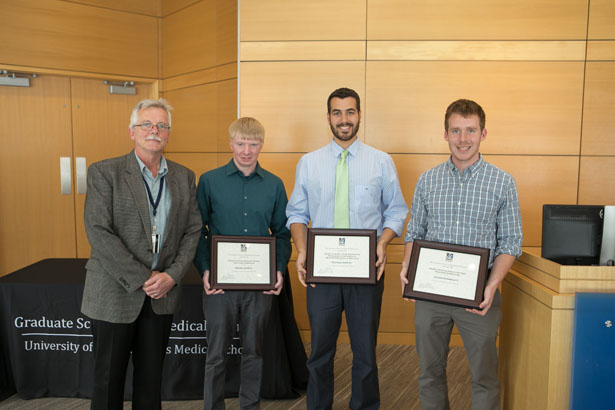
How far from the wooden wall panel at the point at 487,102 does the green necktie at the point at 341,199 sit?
1.40 meters

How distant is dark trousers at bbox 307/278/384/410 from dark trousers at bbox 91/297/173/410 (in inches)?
31.9

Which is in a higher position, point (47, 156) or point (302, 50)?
point (302, 50)

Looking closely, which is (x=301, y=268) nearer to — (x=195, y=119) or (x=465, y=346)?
(x=465, y=346)

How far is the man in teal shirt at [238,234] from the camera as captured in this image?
7.94ft

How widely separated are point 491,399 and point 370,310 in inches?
28.2

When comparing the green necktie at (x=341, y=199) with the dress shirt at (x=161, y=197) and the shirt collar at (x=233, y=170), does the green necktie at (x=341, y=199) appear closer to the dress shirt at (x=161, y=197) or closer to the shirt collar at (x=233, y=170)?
the shirt collar at (x=233, y=170)

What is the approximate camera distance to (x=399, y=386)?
3.23m

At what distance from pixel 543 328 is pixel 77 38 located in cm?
543

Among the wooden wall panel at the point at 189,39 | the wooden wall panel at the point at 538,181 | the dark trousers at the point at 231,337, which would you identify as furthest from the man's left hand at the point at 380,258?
the wooden wall panel at the point at 189,39

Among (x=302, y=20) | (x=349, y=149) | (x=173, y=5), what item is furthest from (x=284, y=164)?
(x=173, y=5)

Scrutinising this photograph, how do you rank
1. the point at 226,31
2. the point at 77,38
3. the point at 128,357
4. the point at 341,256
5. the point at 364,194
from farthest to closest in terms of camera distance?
the point at 77,38 → the point at 226,31 → the point at 364,194 → the point at 341,256 → the point at 128,357

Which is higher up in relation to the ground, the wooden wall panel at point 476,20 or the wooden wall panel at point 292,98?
the wooden wall panel at point 476,20

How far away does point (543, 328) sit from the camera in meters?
2.07

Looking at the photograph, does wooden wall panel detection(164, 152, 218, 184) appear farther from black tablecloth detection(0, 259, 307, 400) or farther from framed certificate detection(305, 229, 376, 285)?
framed certificate detection(305, 229, 376, 285)
